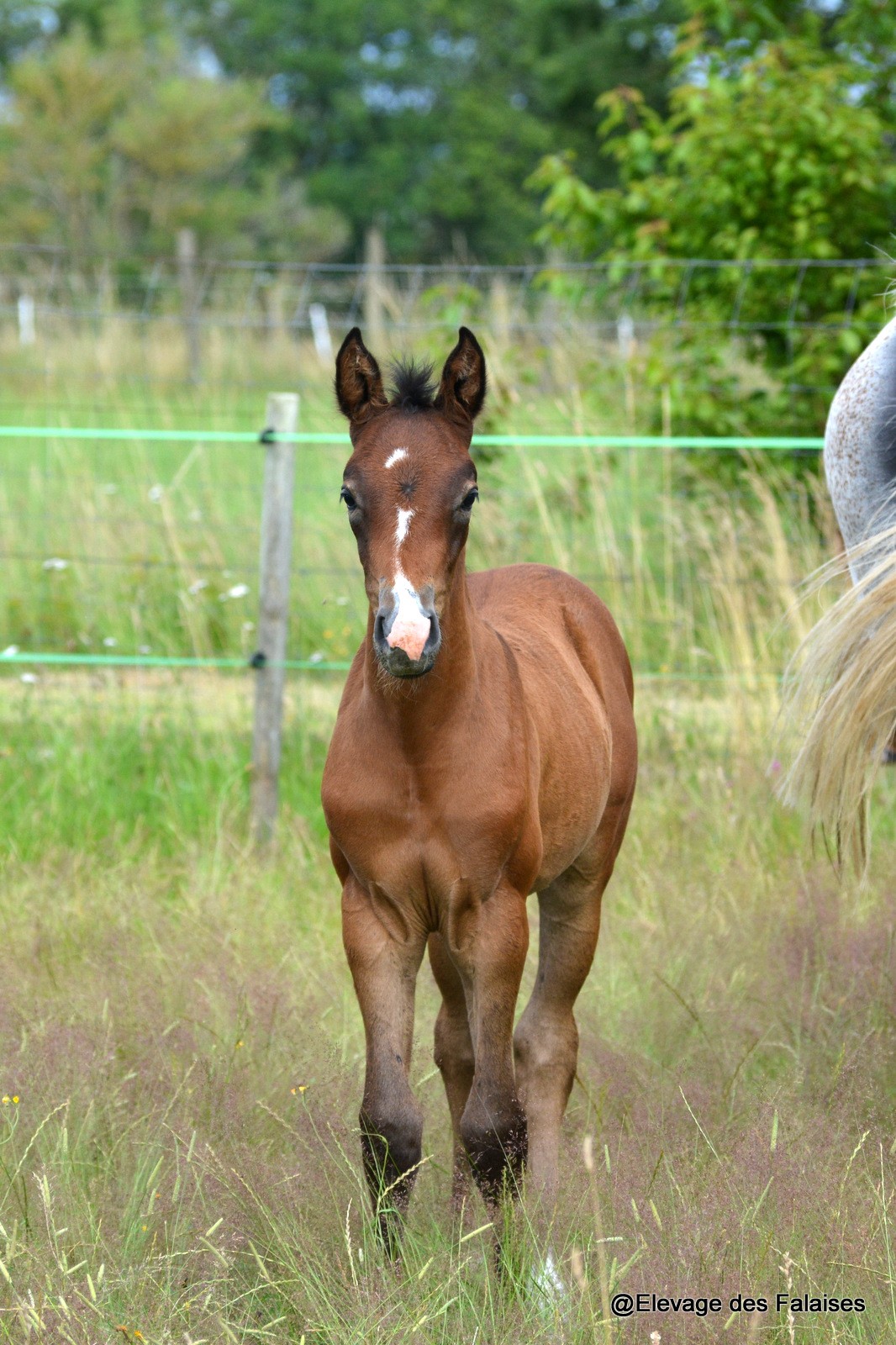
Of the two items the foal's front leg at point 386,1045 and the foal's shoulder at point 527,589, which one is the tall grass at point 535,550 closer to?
the foal's shoulder at point 527,589

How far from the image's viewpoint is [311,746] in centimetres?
538

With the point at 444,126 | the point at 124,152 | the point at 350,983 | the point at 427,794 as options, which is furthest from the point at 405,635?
the point at 444,126

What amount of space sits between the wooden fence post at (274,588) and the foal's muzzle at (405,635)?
9.40ft

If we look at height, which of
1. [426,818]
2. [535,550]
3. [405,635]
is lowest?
[426,818]

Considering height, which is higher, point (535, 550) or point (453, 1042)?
point (535, 550)

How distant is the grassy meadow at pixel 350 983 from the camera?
91.5 inches

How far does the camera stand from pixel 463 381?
2594 mm

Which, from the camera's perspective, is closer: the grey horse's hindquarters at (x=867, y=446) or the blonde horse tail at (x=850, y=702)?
the blonde horse tail at (x=850, y=702)

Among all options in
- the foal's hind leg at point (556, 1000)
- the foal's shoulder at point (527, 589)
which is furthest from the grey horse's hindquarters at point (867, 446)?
the foal's hind leg at point (556, 1000)

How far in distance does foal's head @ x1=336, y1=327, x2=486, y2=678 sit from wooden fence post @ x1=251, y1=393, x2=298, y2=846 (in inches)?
97.4

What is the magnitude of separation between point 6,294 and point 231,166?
14.4 metres

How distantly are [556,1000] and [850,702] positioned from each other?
3.09 ft

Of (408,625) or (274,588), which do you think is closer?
(408,625)

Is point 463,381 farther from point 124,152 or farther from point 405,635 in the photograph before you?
point 124,152
